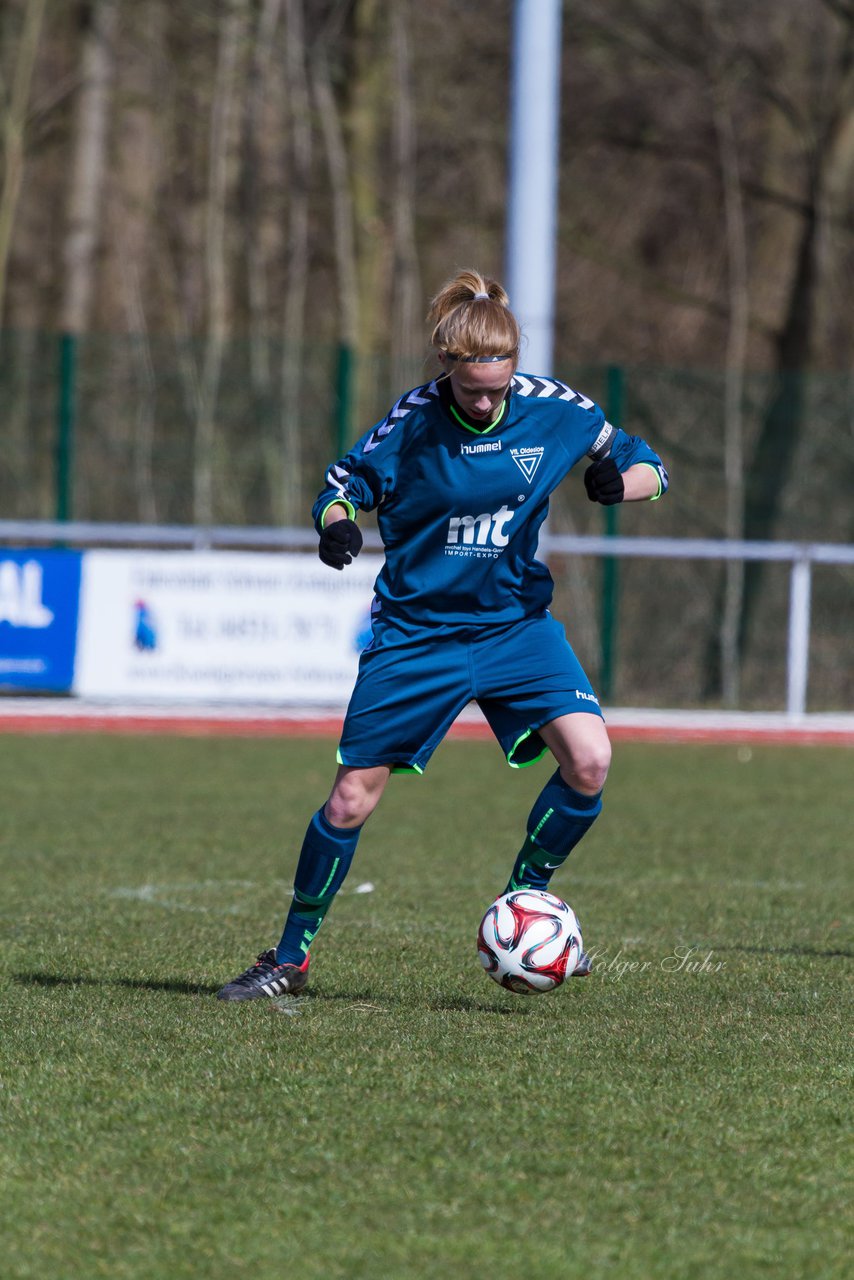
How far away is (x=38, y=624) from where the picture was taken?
13.9 metres

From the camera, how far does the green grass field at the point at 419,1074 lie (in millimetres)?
3307

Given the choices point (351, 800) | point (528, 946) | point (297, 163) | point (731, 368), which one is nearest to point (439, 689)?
A: point (351, 800)

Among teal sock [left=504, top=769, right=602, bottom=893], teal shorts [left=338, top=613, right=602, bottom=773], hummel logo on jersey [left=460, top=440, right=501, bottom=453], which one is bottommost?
teal sock [left=504, top=769, right=602, bottom=893]

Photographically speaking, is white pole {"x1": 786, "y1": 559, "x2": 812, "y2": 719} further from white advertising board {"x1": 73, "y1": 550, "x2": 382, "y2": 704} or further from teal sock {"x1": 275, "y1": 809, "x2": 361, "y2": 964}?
teal sock {"x1": 275, "y1": 809, "x2": 361, "y2": 964}

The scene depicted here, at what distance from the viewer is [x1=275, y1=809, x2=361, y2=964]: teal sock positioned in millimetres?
5246

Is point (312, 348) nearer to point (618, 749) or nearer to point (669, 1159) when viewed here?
point (618, 749)

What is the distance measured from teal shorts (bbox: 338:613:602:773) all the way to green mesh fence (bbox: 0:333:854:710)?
11.2 m

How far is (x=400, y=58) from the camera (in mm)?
21312

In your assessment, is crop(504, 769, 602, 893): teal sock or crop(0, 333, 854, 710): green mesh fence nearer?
crop(504, 769, 602, 893): teal sock

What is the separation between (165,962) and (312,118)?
17.9 m

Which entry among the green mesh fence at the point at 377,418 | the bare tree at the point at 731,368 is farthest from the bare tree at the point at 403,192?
the green mesh fence at the point at 377,418

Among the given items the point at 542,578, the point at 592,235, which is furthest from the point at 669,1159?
the point at 592,235

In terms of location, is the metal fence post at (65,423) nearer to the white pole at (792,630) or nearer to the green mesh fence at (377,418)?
the green mesh fence at (377,418)

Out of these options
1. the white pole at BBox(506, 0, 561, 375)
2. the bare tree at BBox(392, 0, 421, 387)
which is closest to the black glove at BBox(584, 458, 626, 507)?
the white pole at BBox(506, 0, 561, 375)
